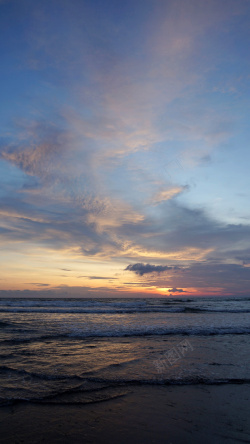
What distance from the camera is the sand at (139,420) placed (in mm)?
4531

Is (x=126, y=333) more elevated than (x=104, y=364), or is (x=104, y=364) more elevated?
(x=104, y=364)

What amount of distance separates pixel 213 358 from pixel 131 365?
3.32m

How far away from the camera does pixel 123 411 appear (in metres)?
5.59

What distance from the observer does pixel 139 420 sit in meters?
5.20

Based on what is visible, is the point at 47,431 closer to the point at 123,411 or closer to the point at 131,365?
the point at 123,411

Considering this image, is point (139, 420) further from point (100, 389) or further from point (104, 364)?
point (104, 364)

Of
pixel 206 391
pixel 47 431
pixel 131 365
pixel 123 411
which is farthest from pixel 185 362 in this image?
pixel 47 431

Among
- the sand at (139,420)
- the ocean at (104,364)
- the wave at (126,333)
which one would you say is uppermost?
the sand at (139,420)

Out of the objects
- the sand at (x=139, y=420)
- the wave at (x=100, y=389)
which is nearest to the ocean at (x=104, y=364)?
the wave at (x=100, y=389)

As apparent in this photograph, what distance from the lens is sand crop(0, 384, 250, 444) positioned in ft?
14.9

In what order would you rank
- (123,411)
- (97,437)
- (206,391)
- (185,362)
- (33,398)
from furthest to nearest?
(185,362)
(206,391)
(33,398)
(123,411)
(97,437)

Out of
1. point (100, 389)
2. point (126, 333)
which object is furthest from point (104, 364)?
point (126, 333)

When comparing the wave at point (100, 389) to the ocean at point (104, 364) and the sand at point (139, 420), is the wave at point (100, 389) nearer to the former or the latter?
the ocean at point (104, 364)

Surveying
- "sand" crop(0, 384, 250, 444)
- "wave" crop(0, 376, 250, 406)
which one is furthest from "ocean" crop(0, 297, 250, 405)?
"sand" crop(0, 384, 250, 444)
